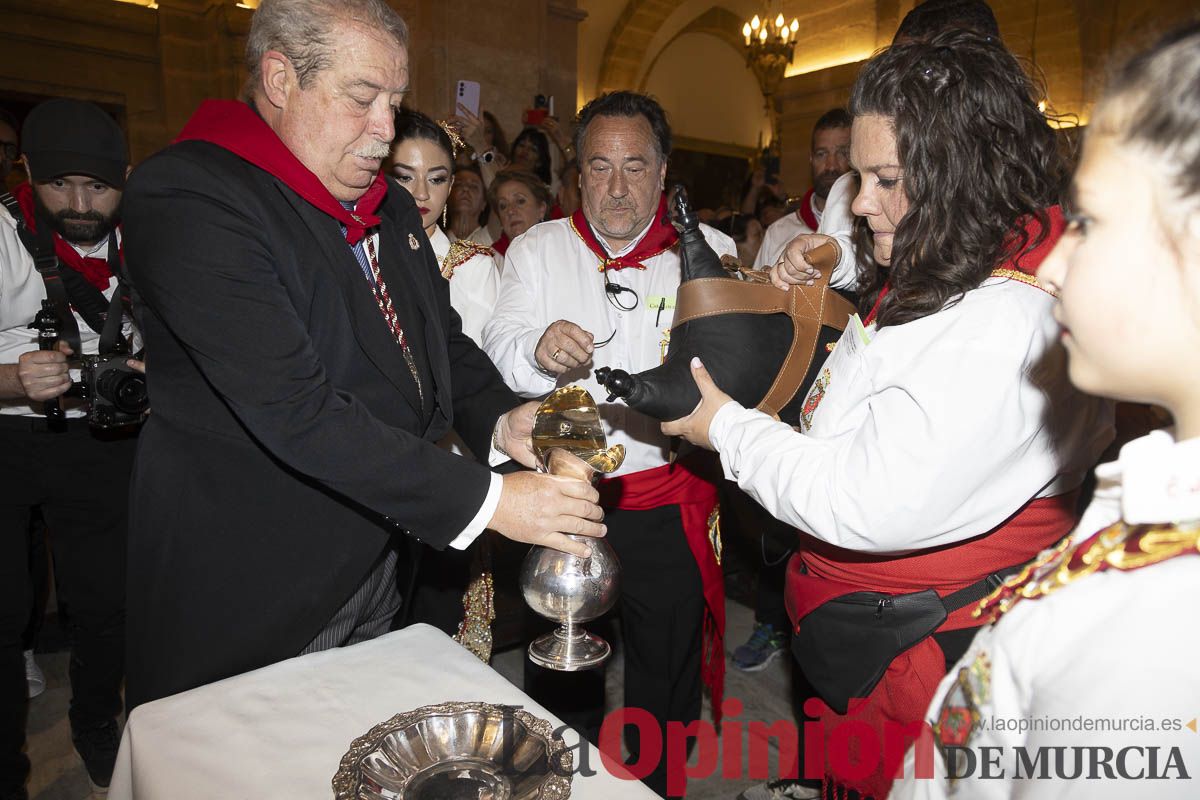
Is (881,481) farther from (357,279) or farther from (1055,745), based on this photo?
(357,279)

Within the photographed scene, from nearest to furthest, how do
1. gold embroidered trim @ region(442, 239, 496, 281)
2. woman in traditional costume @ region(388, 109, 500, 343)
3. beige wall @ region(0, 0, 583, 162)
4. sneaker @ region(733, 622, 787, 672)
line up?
woman in traditional costume @ region(388, 109, 500, 343)
gold embroidered trim @ region(442, 239, 496, 281)
sneaker @ region(733, 622, 787, 672)
beige wall @ region(0, 0, 583, 162)

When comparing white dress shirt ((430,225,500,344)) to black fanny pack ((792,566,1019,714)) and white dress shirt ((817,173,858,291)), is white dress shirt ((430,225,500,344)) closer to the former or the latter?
white dress shirt ((817,173,858,291))

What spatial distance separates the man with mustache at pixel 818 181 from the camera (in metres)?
Result: 4.28

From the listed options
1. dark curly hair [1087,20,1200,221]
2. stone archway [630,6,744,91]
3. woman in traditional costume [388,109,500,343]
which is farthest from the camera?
stone archway [630,6,744,91]

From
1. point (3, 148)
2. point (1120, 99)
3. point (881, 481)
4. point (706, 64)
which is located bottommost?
point (881, 481)

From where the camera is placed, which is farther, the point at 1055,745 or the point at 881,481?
the point at 881,481

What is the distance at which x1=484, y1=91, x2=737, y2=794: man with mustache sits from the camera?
8.15ft

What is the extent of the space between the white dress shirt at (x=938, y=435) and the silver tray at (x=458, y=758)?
625mm

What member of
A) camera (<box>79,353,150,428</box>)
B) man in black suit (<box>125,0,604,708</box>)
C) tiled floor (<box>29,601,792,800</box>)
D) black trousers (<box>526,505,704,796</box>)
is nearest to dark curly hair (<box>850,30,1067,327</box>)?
man in black suit (<box>125,0,604,708</box>)

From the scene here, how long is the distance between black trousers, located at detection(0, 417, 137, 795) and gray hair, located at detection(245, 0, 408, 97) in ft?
5.96

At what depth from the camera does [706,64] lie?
1425 centimetres

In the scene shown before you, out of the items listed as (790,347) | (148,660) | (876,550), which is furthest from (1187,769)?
(148,660)

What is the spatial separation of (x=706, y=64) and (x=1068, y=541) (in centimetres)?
1481

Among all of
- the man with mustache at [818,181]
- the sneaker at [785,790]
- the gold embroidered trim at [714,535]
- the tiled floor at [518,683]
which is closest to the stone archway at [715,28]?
the man with mustache at [818,181]
